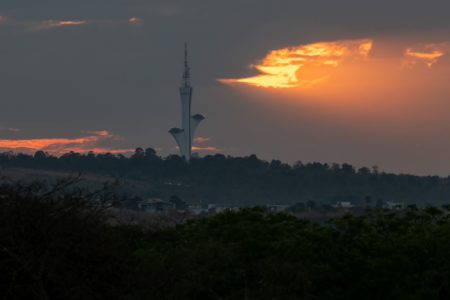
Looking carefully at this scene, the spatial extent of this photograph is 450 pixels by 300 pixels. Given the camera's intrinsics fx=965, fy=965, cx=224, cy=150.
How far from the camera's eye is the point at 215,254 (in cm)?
2456

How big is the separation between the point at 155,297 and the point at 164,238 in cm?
1292

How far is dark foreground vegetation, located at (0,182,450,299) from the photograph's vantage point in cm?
1609

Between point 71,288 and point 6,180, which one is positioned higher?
point 6,180

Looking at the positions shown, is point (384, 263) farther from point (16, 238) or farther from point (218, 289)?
point (16, 238)

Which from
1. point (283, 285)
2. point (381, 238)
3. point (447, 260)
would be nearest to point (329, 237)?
point (381, 238)

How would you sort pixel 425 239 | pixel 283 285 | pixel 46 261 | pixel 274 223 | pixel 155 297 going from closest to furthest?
pixel 46 261, pixel 155 297, pixel 283 285, pixel 425 239, pixel 274 223

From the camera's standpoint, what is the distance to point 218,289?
23781 millimetres

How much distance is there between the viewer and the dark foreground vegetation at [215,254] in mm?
16094

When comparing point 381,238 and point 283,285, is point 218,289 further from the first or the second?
point 381,238

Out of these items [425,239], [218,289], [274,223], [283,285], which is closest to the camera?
[283,285]

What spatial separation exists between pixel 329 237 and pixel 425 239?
2736mm

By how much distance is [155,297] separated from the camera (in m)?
17.5

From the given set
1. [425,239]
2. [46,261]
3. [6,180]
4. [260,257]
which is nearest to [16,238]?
[46,261]

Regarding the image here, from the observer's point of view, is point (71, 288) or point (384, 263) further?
point (384, 263)
